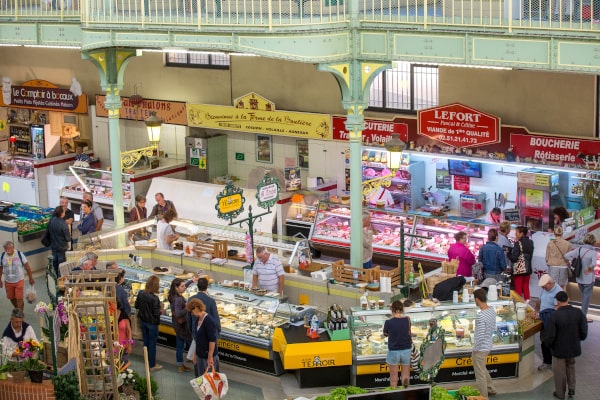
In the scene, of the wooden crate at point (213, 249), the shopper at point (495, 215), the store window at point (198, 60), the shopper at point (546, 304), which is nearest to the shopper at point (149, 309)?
the wooden crate at point (213, 249)

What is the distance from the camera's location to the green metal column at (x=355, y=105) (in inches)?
618

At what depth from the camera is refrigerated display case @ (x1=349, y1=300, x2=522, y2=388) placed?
14.0 m

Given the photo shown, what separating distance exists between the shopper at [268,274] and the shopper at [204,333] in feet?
7.55

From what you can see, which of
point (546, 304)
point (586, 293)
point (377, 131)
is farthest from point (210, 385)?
point (377, 131)

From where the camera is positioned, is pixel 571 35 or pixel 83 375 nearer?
pixel 83 375

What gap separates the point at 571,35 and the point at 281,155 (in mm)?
10186

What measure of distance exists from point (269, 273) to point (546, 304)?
162 inches

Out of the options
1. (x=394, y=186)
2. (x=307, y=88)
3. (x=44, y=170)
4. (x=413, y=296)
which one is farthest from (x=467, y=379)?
(x=44, y=170)

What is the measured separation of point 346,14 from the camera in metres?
15.6

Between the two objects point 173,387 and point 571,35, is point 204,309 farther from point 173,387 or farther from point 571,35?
point 571,35

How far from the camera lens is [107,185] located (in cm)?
2453

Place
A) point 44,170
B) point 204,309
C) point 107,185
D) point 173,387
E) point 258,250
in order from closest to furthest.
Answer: point 204,309, point 173,387, point 258,250, point 107,185, point 44,170

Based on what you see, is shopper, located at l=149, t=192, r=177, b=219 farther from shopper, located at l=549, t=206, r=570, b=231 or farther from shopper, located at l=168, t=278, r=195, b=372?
shopper, located at l=549, t=206, r=570, b=231

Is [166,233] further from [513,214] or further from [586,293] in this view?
[586,293]
